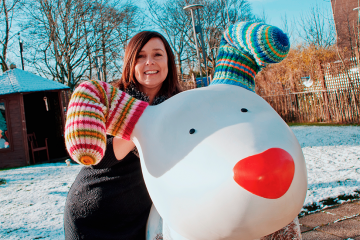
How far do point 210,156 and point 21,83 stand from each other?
832 cm

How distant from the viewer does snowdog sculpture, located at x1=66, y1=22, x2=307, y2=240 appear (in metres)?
0.76

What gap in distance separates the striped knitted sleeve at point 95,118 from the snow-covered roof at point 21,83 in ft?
24.8

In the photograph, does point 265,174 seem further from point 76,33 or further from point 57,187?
point 76,33

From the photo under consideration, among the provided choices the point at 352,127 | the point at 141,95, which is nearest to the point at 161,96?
the point at 141,95

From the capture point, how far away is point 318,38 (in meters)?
12.6

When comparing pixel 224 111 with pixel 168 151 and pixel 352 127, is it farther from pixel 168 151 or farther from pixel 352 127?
pixel 352 127

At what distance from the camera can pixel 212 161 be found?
2.64ft

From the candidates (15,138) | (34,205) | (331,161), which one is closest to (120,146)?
(34,205)

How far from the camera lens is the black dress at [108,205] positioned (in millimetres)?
1322

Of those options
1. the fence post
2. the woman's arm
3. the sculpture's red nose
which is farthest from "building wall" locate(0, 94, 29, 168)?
the fence post

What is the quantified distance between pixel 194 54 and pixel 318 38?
9407 millimetres

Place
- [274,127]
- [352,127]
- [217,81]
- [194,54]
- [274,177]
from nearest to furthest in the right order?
[274,177]
[274,127]
[217,81]
[352,127]
[194,54]

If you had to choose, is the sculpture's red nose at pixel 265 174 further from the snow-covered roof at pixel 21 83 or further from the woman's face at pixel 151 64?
the snow-covered roof at pixel 21 83

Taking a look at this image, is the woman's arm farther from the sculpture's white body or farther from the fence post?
the fence post
